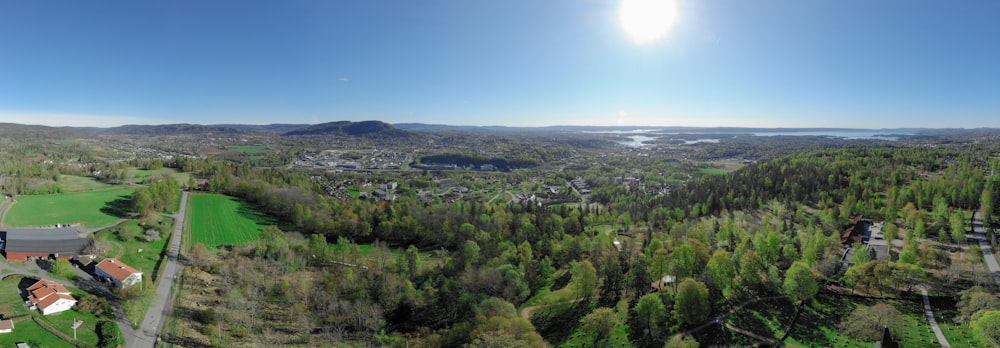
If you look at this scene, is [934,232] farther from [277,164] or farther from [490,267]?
[277,164]

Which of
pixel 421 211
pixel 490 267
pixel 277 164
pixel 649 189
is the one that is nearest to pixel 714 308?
pixel 490 267

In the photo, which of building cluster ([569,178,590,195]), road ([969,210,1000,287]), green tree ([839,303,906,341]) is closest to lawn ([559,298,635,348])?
green tree ([839,303,906,341])

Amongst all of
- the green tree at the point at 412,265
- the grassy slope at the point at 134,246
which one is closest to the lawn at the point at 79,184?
the grassy slope at the point at 134,246

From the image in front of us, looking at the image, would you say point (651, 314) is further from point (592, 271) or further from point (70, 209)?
point (70, 209)

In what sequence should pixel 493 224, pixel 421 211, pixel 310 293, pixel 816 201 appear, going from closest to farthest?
pixel 310 293, pixel 493 224, pixel 421 211, pixel 816 201

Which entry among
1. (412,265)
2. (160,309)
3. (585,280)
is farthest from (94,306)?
(585,280)
